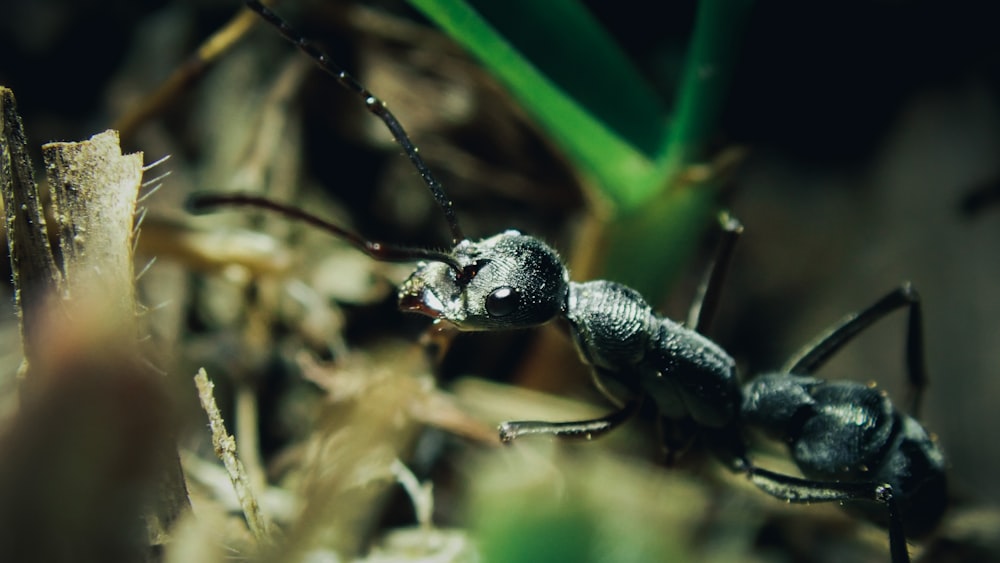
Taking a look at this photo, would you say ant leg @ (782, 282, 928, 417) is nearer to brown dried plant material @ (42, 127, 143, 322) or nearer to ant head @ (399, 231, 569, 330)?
ant head @ (399, 231, 569, 330)

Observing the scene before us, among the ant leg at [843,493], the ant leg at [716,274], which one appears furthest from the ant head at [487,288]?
the ant leg at [843,493]

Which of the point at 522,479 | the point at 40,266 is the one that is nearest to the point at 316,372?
the point at 522,479

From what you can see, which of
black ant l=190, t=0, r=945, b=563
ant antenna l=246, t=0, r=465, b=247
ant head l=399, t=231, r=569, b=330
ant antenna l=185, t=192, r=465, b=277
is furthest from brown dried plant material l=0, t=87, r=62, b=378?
ant head l=399, t=231, r=569, b=330

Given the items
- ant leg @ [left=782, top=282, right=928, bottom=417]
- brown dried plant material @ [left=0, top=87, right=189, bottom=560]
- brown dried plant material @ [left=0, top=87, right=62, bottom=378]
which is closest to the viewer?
brown dried plant material @ [left=0, top=87, right=189, bottom=560]

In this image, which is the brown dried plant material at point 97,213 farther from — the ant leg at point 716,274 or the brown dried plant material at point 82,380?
the ant leg at point 716,274

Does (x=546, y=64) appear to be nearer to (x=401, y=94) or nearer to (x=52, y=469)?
(x=401, y=94)

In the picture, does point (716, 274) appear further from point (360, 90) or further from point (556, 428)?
point (360, 90)

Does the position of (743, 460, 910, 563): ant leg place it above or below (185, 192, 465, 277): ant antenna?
below
